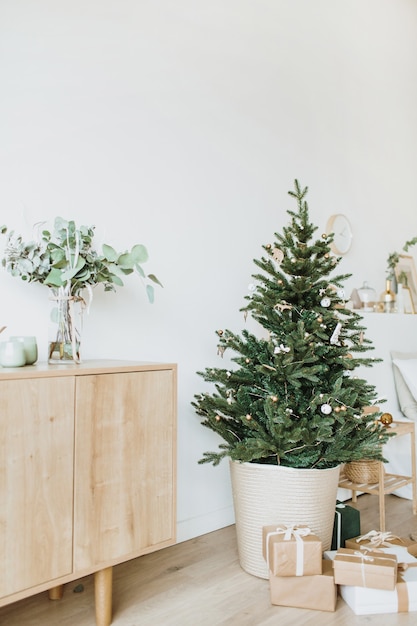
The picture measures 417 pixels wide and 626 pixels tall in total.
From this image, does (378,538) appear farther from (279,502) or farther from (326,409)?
(326,409)

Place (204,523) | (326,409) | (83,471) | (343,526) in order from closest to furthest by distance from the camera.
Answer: (83,471), (326,409), (343,526), (204,523)

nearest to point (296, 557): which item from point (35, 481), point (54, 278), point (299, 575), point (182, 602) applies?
point (299, 575)

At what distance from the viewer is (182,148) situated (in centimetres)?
262

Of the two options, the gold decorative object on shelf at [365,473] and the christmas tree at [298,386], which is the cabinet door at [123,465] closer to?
the christmas tree at [298,386]

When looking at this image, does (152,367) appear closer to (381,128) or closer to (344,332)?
(344,332)

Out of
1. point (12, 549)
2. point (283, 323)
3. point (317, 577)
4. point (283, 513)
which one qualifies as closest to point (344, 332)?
point (283, 323)

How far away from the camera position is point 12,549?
4.82 feet

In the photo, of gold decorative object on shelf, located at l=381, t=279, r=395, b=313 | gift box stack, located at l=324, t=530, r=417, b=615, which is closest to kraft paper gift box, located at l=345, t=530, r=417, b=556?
gift box stack, located at l=324, t=530, r=417, b=615

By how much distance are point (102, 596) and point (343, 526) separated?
1.06 m

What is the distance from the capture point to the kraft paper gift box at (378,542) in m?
2.11

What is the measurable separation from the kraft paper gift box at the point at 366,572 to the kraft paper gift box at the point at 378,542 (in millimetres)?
223

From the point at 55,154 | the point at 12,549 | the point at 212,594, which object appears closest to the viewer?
the point at 12,549

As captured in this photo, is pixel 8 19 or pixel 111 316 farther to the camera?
pixel 111 316

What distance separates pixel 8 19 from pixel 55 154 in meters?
0.49
